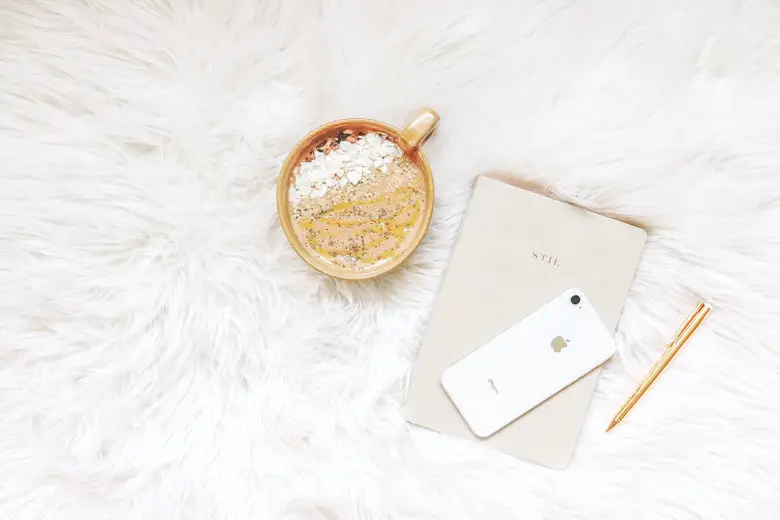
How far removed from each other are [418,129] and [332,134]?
0.23ft

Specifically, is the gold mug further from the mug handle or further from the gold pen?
the gold pen

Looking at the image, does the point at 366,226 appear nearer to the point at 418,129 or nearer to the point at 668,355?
the point at 418,129

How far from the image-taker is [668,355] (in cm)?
55

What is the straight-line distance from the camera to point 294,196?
540 millimetres

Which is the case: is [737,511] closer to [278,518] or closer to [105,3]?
[278,518]

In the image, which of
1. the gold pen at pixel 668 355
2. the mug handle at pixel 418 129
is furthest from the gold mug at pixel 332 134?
the gold pen at pixel 668 355

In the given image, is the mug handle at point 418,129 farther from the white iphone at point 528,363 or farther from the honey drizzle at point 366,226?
the white iphone at point 528,363

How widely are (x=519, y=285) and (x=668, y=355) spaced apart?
0.43 feet

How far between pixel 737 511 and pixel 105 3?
0.65 m

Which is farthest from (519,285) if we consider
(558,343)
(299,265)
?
(299,265)

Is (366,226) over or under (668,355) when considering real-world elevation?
over

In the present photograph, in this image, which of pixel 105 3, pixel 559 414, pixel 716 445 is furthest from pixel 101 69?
pixel 716 445

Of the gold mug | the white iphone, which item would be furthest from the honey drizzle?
the white iphone

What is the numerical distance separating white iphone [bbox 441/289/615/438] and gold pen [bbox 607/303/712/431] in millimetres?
37
